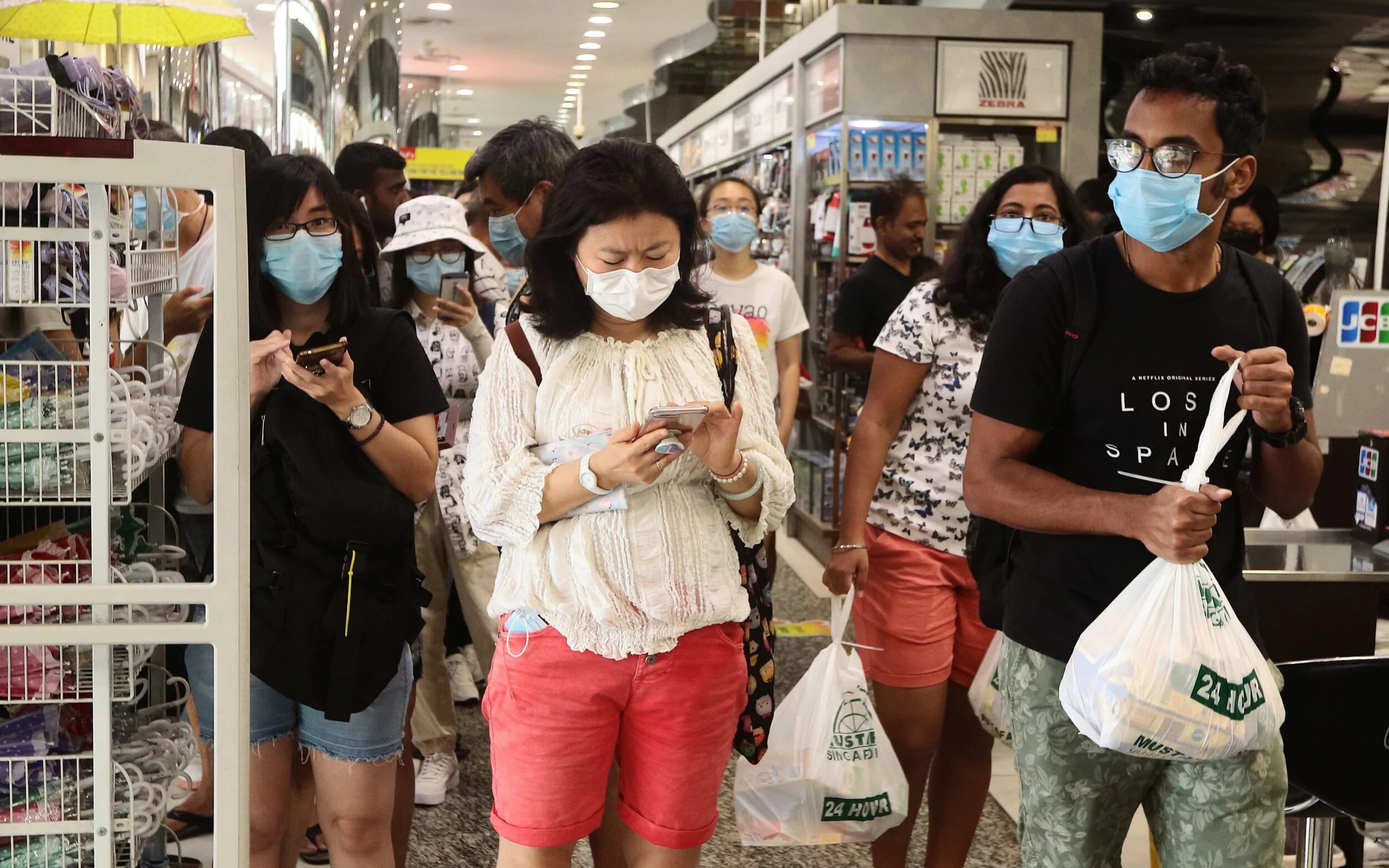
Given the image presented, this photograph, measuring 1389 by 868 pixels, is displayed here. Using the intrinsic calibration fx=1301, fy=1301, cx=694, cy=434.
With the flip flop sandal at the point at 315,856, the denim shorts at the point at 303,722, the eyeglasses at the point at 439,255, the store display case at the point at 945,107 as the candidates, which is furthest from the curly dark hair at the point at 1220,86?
the store display case at the point at 945,107

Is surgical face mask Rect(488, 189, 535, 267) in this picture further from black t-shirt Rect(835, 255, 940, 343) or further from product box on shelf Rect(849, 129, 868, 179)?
product box on shelf Rect(849, 129, 868, 179)

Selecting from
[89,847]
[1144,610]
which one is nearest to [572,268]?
[1144,610]

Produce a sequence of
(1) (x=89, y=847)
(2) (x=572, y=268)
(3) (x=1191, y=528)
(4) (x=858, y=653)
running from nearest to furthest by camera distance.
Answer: (3) (x=1191, y=528), (1) (x=89, y=847), (2) (x=572, y=268), (4) (x=858, y=653)

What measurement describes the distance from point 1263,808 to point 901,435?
1.30 metres

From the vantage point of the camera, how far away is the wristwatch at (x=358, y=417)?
2.31 m

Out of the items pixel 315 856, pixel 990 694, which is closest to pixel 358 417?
pixel 990 694

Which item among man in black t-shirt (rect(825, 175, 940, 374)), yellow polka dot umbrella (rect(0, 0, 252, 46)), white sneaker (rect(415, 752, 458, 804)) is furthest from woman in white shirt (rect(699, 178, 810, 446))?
yellow polka dot umbrella (rect(0, 0, 252, 46))

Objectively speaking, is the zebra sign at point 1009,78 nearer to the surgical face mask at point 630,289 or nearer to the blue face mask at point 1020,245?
the blue face mask at point 1020,245

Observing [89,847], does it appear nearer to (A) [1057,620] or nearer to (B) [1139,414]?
(A) [1057,620]

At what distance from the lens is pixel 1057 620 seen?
2.00 m

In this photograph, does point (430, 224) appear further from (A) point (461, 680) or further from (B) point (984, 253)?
(A) point (461, 680)

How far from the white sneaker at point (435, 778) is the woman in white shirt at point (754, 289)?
5.79 ft

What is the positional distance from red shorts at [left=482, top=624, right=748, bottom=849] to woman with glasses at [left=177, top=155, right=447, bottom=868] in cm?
33

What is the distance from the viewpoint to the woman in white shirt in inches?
196
